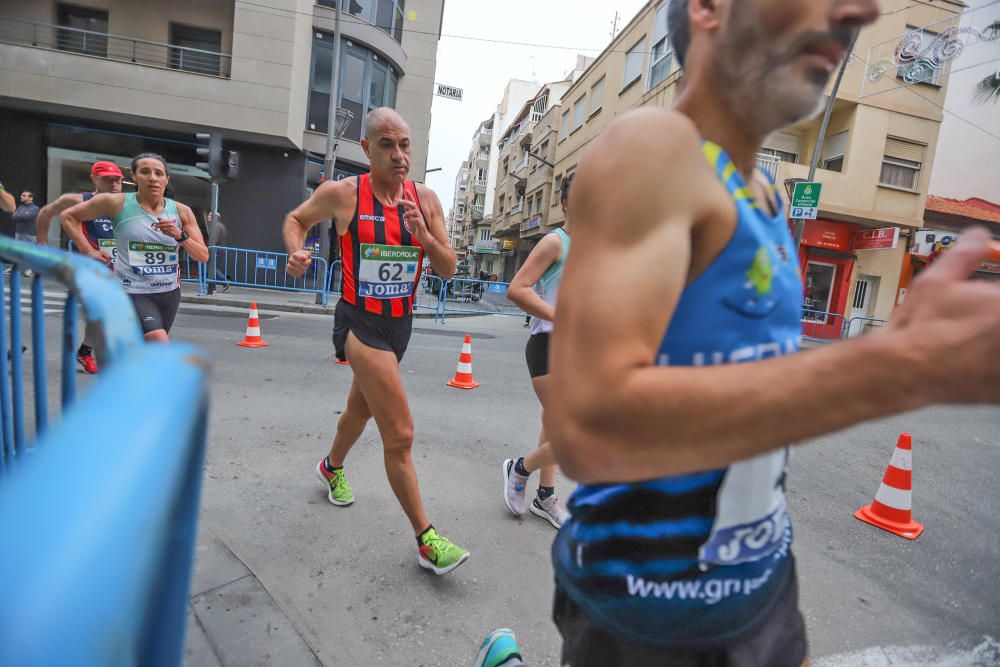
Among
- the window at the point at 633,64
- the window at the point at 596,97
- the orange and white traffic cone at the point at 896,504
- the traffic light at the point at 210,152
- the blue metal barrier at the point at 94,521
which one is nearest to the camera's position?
the blue metal barrier at the point at 94,521

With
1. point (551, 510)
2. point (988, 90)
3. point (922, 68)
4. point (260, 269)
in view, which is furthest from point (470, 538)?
point (988, 90)

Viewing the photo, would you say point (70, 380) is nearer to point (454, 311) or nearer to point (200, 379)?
point (200, 379)

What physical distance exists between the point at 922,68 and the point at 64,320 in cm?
2226

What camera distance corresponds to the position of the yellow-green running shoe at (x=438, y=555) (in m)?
2.64

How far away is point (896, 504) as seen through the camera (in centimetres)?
370

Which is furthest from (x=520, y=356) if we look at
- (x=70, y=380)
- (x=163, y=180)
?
(x=70, y=380)

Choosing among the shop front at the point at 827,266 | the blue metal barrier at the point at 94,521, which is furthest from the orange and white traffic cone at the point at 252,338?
the shop front at the point at 827,266

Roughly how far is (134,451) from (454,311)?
1531cm

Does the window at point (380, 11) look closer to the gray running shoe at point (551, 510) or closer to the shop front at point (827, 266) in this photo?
the shop front at point (827, 266)

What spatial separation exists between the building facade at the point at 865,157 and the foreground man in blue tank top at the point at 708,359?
1852cm

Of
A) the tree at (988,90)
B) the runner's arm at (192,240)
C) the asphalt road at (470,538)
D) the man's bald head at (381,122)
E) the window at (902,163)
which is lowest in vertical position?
the asphalt road at (470,538)

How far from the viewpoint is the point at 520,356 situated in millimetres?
9211

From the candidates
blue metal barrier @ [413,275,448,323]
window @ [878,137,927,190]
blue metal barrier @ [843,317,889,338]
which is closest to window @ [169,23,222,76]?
blue metal barrier @ [413,275,448,323]

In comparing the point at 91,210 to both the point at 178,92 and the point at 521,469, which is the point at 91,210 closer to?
the point at 521,469
